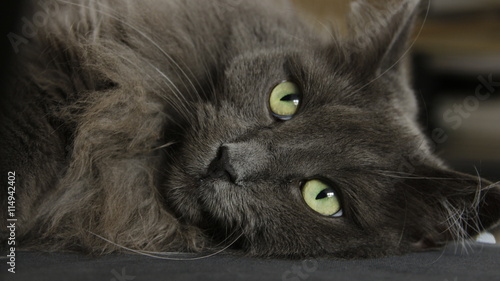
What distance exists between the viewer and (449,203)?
1356 millimetres

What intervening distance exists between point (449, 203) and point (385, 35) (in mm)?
557

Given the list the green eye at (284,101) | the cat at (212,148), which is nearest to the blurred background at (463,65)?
the cat at (212,148)

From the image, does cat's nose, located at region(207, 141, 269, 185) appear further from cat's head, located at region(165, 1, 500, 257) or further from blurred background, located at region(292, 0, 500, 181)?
blurred background, located at region(292, 0, 500, 181)

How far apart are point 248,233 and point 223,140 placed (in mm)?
247

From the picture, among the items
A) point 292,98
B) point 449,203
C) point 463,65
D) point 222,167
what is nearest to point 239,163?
point 222,167

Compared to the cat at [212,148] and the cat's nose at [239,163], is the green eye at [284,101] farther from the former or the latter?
the cat's nose at [239,163]

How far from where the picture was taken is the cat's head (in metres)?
1.21

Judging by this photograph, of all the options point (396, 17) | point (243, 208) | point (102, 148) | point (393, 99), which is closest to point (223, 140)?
point (243, 208)

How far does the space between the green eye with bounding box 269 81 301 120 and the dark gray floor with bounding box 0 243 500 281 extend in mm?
416

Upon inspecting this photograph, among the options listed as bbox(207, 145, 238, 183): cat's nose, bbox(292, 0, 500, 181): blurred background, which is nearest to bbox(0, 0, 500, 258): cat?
bbox(207, 145, 238, 183): cat's nose

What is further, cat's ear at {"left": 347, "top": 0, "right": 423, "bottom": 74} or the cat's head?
cat's ear at {"left": 347, "top": 0, "right": 423, "bottom": 74}

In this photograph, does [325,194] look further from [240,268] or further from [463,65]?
[463,65]

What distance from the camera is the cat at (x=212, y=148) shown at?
1.19 metres

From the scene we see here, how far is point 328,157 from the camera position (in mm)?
1266
